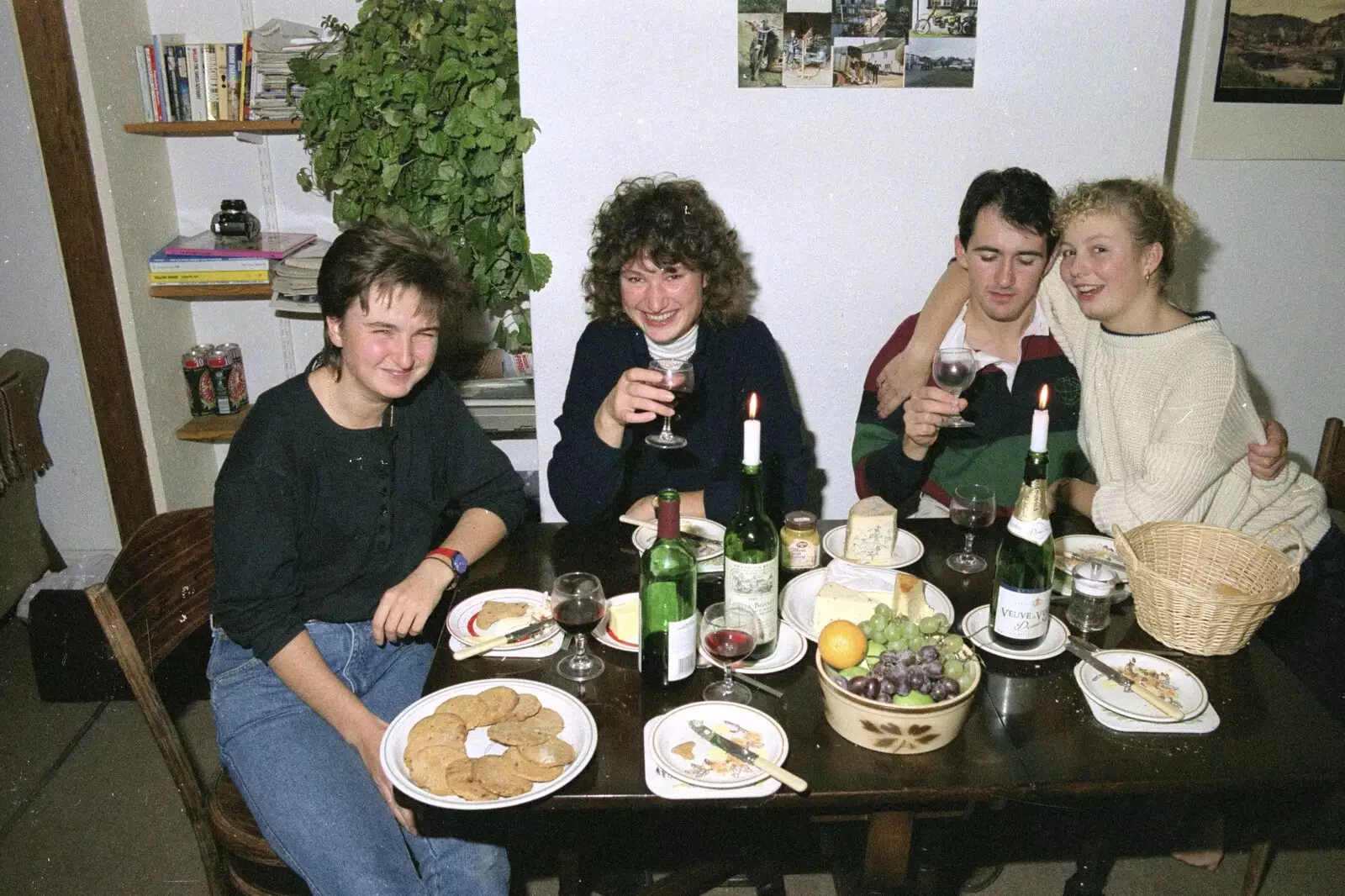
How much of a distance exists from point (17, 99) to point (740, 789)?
3.35m

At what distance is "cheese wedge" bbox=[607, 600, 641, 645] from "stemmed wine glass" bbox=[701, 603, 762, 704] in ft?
0.51

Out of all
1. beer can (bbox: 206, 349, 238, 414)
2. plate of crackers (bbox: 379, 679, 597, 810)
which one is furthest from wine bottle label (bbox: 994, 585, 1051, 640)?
beer can (bbox: 206, 349, 238, 414)

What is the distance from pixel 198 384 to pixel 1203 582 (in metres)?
3.35

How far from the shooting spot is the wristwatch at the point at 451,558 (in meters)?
1.90

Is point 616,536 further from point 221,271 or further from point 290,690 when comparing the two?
point 221,271

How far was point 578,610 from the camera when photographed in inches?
59.2

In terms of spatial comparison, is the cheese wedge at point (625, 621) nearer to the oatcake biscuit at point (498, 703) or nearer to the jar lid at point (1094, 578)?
the oatcake biscuit at point (498, 703)

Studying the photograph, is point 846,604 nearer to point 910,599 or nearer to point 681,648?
point 910,599

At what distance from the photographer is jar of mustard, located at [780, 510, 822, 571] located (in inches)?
73.1

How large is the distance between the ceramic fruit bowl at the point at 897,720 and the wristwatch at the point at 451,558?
2.69ft

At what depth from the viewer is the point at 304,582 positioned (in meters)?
1.92

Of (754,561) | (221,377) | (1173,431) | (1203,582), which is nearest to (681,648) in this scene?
(754,561)

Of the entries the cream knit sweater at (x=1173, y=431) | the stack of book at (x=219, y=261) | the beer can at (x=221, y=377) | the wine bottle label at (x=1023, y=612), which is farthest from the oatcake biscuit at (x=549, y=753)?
the beer can at (x=221, y=377)

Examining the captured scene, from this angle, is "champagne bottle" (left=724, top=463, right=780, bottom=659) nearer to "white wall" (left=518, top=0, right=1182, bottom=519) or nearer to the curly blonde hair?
the curly blonde hair
